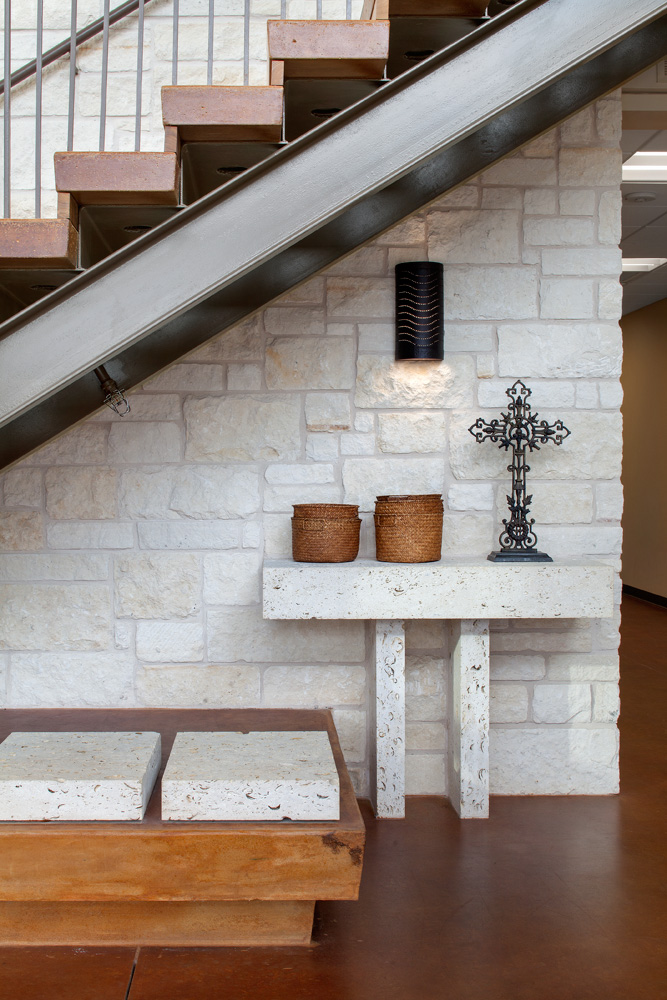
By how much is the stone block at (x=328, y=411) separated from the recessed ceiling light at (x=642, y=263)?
5009mm

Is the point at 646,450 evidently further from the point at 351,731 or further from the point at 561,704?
the point at 351,731

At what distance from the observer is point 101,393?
2.80m

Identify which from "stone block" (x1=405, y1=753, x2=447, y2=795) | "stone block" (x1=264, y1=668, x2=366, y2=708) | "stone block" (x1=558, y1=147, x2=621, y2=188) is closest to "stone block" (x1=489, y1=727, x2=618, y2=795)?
"stone block" (x1=405, y1=753, x2=447, y2=795)

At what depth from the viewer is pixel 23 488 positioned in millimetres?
3031

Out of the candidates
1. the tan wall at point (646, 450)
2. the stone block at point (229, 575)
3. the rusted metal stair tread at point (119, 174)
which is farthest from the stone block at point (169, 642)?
the tan wall at point (646, 450)

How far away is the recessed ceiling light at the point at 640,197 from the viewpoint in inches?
214

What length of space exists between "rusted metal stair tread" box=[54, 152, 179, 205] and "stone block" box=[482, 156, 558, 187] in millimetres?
1618

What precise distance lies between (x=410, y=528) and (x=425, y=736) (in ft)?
2.80

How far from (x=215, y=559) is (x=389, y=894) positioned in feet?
4.32

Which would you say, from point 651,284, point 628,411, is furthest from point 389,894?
point 628,411

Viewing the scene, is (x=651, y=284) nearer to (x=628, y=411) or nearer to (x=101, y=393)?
(x=628, y=411)

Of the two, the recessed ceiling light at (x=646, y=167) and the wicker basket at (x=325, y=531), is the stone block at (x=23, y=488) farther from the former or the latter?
the recessed ceiling light at (x=646, y=167)

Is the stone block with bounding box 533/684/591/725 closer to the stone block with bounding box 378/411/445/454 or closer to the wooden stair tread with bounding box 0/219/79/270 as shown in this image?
the stone block with bounding box 378/411/445/454

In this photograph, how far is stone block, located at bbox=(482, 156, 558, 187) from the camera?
306 cm
